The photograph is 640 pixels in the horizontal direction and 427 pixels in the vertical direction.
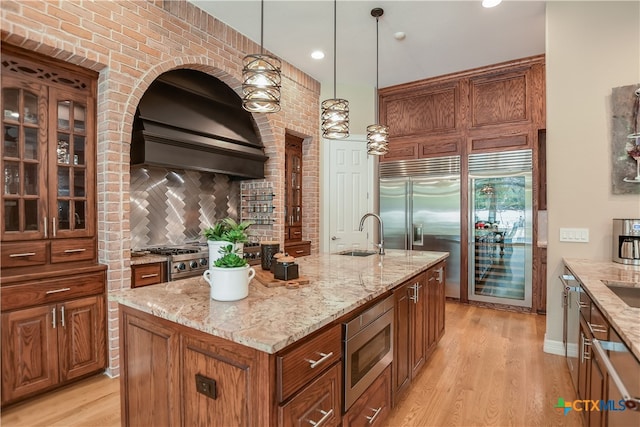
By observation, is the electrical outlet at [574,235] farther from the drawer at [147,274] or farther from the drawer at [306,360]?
the drawer at [147,274]

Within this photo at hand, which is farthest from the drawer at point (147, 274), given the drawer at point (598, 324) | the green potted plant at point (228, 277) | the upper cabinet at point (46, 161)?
the drawer at point (598, 324)

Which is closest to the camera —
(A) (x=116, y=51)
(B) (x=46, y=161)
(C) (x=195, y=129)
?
(B) (x=46, y=161)

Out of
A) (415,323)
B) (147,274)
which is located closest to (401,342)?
(415,323)

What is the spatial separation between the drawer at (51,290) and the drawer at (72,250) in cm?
16

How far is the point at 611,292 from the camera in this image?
1.71 metres

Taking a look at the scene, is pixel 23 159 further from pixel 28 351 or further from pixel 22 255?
pixel 28 351

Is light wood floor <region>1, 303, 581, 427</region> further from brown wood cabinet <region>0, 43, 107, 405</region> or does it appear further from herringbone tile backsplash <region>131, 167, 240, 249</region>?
herringbone tile backsplash <region>131, 167, 240, 249</region>

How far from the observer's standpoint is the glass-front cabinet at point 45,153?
2254 mm

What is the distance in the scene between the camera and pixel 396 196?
16.8 ft

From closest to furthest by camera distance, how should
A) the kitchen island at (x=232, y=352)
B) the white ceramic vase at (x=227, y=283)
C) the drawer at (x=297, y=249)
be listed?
the kitchen island at (x=232, y=352) < the white ceramic vase at (x=227, y=283) < the drawer at (x=297, y=249)

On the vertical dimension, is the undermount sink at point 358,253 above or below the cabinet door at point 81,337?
above

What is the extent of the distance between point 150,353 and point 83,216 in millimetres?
1664

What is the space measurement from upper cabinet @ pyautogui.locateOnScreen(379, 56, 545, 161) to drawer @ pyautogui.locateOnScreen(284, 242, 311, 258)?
184 cm

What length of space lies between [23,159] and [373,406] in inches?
109
